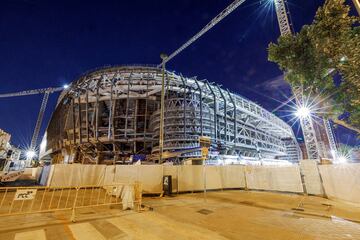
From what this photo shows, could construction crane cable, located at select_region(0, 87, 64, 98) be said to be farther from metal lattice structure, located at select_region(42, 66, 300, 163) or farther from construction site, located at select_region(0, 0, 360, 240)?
construction site, located at select_region(0, 0, 360, 240)

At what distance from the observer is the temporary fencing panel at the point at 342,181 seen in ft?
25.9

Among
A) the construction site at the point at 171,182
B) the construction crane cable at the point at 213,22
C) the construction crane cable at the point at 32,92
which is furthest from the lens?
the construction crane cable at the point at 32,92

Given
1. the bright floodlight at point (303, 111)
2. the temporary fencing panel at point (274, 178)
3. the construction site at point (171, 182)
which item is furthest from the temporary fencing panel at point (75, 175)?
the bright floodlight at point (303, 111)

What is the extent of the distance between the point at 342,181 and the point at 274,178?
4.25 m

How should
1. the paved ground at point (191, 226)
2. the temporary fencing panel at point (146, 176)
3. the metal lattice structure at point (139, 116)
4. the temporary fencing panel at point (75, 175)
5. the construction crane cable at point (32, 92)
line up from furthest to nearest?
1. the construction crane cable at point (32, 92)
2. the metal lattice structure at point (139, 116)
3. the temporary fencing panel at point (75, 175)
4. the temporary fencing panel at point (146, 176)
5. the paved ground at point (191, 226)

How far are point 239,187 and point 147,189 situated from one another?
813 centimetres

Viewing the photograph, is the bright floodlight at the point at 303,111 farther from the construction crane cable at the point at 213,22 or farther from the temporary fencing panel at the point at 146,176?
the construction crane cable at the point at 213,22

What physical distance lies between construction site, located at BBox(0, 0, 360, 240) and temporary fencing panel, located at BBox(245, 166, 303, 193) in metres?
0.07

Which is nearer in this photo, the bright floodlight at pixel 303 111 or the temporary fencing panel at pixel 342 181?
the temporary fencing panel at pixel 342 181

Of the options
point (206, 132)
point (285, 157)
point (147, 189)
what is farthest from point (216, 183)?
point (285, 157)

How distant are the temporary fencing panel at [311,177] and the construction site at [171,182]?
0.06 meters

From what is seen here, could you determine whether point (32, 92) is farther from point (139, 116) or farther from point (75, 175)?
point (75, 175)

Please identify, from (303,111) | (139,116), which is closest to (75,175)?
(303,111)

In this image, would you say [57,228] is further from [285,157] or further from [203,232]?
[285,157]
